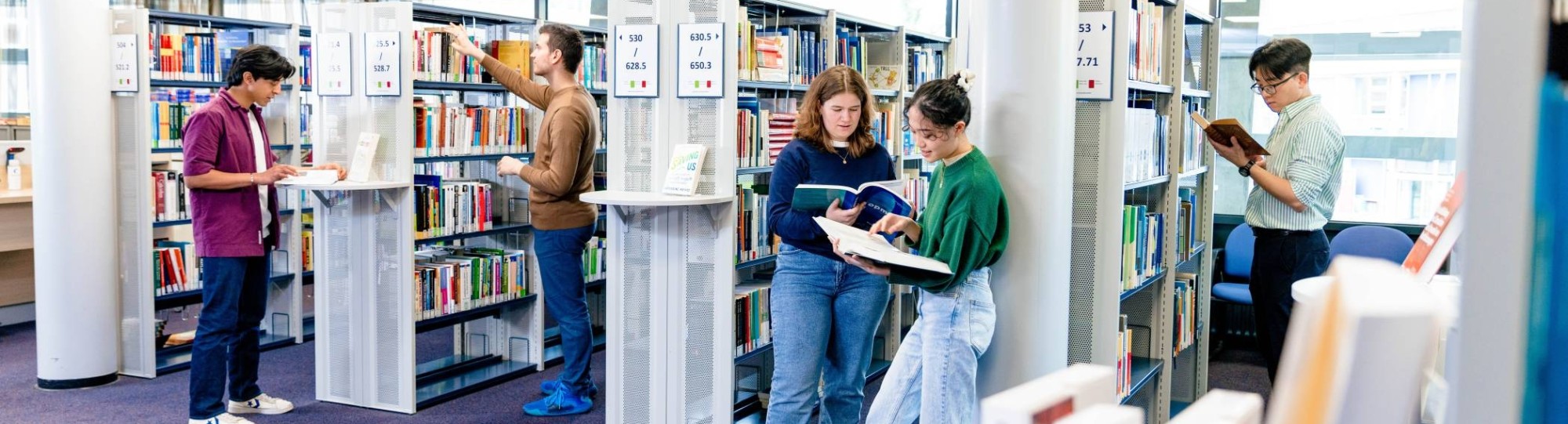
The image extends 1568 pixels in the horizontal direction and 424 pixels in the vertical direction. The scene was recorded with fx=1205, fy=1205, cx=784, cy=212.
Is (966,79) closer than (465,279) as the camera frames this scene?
Yes

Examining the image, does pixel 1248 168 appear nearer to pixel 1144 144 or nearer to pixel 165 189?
pixel 1144 144

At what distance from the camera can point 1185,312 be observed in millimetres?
5109

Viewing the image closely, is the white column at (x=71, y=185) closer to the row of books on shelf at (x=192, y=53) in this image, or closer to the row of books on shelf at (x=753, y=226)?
the row of books on shelf at (x=192, y=53)

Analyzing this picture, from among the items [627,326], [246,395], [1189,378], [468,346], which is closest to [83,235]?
[246,395]

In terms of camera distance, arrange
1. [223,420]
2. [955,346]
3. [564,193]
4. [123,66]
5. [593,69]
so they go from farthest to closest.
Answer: [593,69] < [123,66] < [564,193] < [223,420] < [955,346]

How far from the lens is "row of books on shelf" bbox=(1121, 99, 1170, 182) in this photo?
4023 millimetres

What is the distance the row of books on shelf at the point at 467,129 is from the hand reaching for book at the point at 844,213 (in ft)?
9.33

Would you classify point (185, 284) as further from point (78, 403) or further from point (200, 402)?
point (200, 402)

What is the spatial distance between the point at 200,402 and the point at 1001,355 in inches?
134

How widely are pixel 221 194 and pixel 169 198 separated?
6.99ft

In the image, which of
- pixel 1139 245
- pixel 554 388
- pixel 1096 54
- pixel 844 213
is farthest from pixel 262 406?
pixel 1096 54

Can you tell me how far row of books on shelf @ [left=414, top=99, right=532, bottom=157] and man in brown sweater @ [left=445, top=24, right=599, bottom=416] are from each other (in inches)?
20.7

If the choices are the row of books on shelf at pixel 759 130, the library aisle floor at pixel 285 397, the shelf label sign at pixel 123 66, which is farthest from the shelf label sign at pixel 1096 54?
the shelf label sign at pixel 123 66

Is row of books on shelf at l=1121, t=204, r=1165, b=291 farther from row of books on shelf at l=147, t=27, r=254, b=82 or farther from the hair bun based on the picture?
row of books on shelf at l=147, t=27, r=254, b=82
